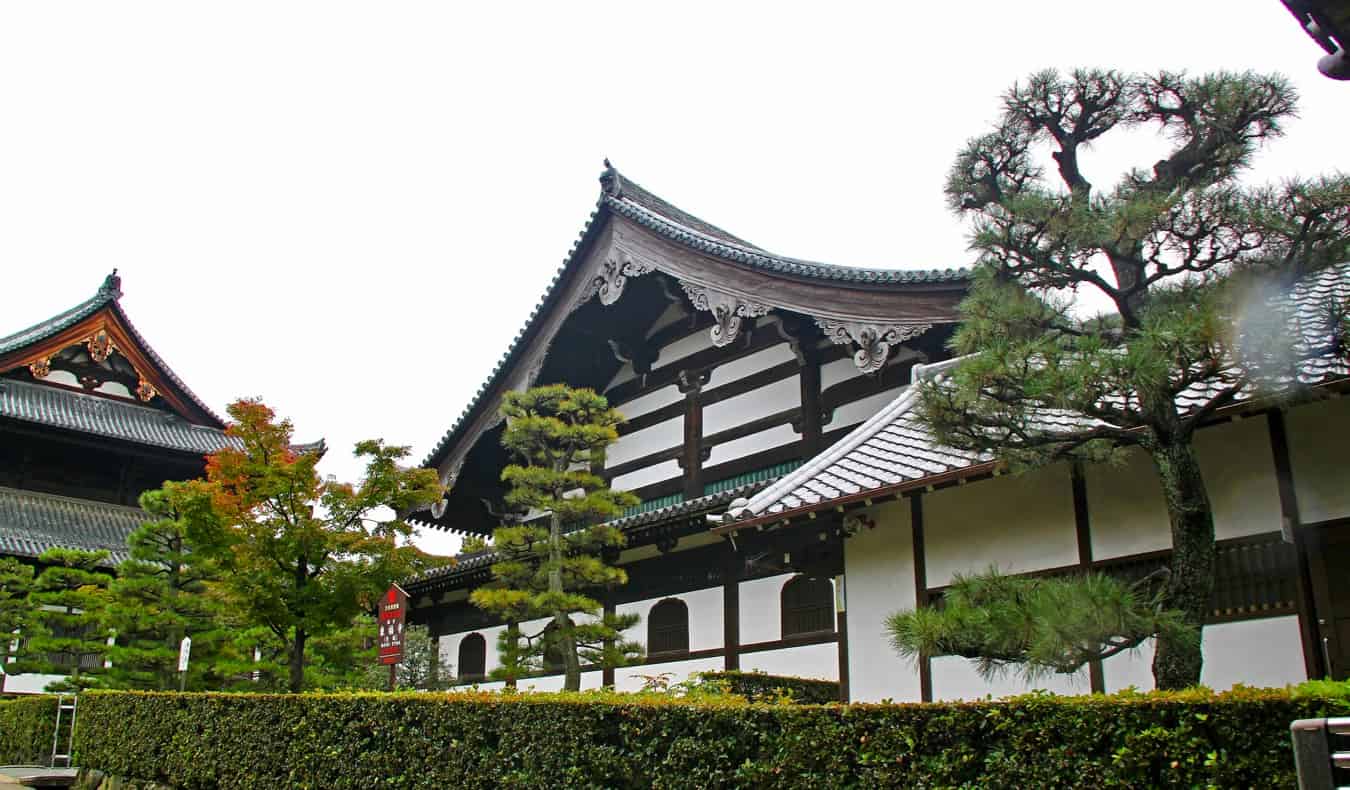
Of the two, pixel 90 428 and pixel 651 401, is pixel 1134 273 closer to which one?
pixel 651 401

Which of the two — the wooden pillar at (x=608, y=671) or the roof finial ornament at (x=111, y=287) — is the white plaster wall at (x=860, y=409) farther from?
the roof finial ornament at (x=111, y=287)

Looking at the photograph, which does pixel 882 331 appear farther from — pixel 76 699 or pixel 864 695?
pixel 76 699

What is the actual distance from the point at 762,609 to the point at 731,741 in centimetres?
727

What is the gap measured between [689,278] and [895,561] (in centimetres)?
642

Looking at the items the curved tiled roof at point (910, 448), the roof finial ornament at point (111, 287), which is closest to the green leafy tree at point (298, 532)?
the curved tiled roof at point (910, 448)

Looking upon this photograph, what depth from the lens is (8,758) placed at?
19.0 metres

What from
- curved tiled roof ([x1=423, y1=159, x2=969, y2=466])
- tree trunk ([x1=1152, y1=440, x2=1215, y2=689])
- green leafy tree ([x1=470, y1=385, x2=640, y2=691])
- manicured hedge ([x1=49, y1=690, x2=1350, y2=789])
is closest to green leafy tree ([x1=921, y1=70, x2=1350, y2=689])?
tree trunk ([x1=1152, y1=440, x2=1215, y2=689])

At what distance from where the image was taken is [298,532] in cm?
1462

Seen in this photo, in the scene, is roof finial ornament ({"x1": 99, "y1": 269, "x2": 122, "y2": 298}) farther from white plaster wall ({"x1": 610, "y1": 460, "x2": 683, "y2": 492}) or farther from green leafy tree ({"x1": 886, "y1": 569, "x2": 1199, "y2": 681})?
green leafy tree ({"x1": 886, "y1": 569, "x2": 1199, "y2": 681})

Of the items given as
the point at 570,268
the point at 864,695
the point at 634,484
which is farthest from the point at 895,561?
the point at 570,268

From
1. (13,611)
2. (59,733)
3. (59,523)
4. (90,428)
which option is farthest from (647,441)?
(59,523)

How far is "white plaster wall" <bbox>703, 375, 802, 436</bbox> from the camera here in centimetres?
1551

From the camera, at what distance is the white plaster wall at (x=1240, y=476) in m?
8.16

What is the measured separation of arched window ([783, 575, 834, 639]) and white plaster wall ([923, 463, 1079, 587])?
11.6 ft
